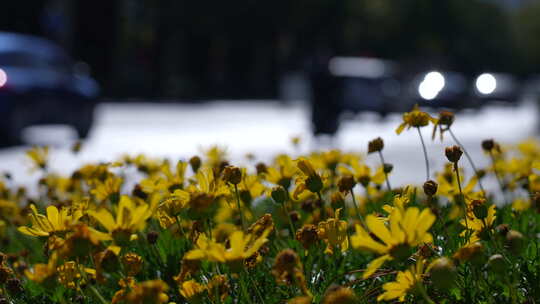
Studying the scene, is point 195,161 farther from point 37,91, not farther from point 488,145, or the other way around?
point 37,91

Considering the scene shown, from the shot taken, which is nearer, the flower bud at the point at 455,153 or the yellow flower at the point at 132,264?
the yellow flower at the point at 132,264

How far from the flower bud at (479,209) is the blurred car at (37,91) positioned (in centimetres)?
1031

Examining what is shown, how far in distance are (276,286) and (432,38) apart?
202 feet

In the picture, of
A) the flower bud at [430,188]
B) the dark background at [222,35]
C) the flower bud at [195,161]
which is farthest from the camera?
the dark background at [222,35]

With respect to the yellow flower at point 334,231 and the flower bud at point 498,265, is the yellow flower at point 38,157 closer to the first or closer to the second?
the yellow flower at point 334,231

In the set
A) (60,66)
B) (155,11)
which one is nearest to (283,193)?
(60,66)

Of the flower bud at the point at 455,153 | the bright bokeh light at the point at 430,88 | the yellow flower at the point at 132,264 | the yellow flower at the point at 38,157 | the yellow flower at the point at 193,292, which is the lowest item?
the bright bokeh light at the point at 430,88

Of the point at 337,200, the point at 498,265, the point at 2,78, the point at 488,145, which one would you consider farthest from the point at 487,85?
the point at 498,265

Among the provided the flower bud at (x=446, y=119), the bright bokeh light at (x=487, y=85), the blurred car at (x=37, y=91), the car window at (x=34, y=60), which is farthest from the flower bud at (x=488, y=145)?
the bright bokeh light at (x=487, y=85)

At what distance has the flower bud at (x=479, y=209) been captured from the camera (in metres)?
2.07

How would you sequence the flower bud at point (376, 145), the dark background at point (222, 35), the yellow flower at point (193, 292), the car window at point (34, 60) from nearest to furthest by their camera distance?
the yellow flower at point (193, 292) → the flower bud at point (376, 145) → the car window at point (34, 60) → the dark background at point (222, 35)

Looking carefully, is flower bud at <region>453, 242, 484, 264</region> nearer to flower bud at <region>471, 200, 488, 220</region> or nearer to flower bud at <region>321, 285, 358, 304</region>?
flower bud at <region>321, 285, 358, 304</region>

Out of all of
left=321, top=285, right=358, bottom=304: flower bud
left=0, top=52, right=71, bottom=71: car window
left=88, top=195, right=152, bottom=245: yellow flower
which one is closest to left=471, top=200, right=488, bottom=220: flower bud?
left=321, top=285, right=358, bottom=304: flower bud

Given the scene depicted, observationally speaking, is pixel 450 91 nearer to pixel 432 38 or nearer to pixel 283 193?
pixel 283 193
